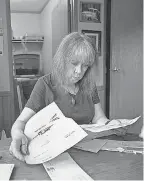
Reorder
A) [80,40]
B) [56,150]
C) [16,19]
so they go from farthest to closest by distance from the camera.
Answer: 1. [16,19]
2. [80,40]
3. [56,150]

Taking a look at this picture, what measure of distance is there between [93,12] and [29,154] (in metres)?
2.95

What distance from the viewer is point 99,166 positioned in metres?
0.77

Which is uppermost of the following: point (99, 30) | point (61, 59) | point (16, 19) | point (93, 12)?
point (16, 19)

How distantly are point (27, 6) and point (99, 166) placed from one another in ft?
20.8

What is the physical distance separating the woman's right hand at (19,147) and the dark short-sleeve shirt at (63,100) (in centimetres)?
37

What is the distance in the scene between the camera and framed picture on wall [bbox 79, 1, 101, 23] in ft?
10.9

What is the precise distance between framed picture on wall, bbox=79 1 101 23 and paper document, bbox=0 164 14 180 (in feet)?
9.38

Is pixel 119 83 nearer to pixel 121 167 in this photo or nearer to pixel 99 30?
pixel 99 30

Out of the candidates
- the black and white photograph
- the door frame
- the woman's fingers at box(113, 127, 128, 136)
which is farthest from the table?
the door frame

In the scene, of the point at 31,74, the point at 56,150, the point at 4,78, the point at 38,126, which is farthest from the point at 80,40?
the point at 31,74

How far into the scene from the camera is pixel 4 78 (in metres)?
3.11

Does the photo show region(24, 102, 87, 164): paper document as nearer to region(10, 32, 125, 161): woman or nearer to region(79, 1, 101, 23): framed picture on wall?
region(10, 32, 125, 161): woman

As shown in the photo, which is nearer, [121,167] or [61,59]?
[121,167]

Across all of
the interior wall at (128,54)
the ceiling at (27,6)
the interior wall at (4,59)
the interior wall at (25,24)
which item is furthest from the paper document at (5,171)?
the interior wall at (25,24)
